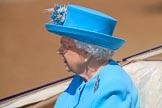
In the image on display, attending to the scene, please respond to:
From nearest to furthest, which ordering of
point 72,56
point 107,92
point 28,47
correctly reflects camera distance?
point 107,92 < point 72,56 < point 28,47

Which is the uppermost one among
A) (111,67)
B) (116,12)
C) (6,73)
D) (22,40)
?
(111,67)

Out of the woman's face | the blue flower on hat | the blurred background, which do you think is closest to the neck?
the woman's face

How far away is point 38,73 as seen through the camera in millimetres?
2834

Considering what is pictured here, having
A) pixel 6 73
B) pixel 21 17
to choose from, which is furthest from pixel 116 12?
pixel 6 73

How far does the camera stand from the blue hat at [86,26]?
1.17m

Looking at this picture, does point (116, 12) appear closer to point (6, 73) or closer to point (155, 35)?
point (155, 35)

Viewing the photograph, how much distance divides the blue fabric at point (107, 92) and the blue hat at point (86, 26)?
89 millimetres

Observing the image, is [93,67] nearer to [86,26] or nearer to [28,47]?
[86,26]

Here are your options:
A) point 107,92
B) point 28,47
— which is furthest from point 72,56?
point 28,47

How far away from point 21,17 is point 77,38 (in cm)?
176

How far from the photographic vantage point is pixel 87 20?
1.19 metres

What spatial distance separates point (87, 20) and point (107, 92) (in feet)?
0.77

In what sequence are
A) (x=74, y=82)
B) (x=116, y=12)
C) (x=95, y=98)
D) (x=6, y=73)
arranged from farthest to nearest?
(x=116, y=12) < (x=6, y=73) < (x=74, y=82) < (x=95, y=98)

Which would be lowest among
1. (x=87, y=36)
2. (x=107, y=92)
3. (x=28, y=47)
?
(x=28, y=47)
